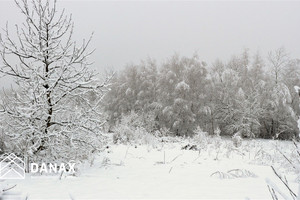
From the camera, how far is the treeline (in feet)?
82.5

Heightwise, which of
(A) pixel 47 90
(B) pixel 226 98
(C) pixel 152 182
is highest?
(B) pixel 226 98

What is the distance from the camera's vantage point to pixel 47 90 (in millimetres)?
5660

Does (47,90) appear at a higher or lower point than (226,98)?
lower

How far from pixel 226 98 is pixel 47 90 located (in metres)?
23.2

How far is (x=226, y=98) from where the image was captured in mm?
26656

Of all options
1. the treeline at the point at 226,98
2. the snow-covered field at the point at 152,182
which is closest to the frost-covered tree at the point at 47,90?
the snow-covered field at the point at 152,182

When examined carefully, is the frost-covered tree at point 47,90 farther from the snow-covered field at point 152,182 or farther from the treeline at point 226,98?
the treeline at point 226,98

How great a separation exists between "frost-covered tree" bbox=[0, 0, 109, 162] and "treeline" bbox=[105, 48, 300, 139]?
1868 centimetres

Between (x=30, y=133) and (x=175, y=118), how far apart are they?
68.7 ft

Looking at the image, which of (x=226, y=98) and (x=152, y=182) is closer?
(x=152, y=182)

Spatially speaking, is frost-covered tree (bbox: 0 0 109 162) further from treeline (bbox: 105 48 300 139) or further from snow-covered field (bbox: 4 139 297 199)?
treeline (bbox: 105 48 300 139)

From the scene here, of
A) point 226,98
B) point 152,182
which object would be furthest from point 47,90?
point 226,98

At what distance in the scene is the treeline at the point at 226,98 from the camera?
25.2 m

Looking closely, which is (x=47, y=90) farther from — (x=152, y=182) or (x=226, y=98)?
(x=226, y=98)
